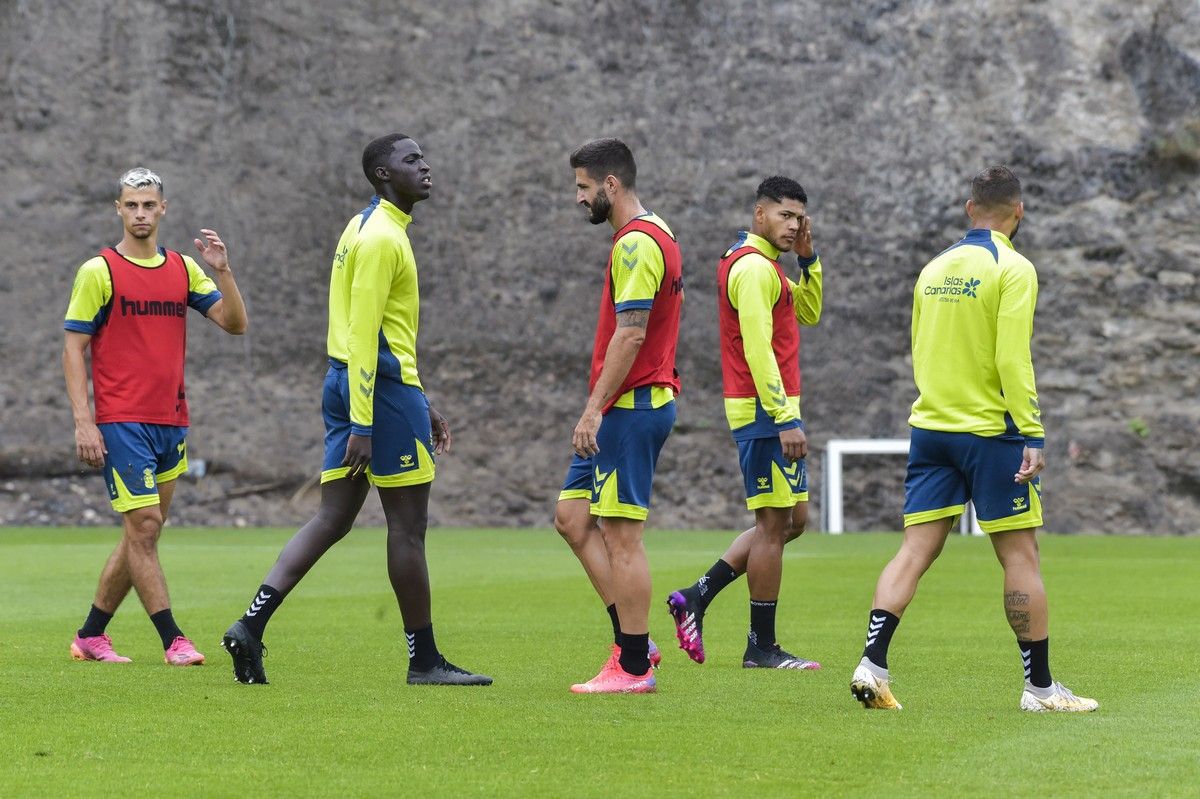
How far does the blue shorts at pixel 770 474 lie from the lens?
731 cm

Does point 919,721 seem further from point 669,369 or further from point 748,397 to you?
point 748,397

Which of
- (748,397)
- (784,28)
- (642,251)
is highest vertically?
(784,28)

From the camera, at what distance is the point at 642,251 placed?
6070mm

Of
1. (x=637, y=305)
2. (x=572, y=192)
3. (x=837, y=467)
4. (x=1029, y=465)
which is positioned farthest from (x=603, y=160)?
(x=572, y=192)

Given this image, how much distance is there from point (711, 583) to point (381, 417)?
1.91 metres

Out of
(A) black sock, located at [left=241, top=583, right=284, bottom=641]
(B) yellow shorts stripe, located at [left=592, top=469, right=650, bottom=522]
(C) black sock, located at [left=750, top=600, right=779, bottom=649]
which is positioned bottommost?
(C) black sock, located at [left=750, top=600, right=779, bottom=649]

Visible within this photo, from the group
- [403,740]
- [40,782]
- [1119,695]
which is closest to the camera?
[40,782]

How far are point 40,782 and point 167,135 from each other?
1983 centimetres

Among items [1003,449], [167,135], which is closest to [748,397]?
[1003,449]

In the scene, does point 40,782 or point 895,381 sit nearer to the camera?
point 40,782

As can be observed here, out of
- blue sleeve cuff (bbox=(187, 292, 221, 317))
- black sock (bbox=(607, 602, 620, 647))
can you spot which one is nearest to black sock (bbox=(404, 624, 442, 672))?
black sock (bbox=(607, 602, 620, 647))

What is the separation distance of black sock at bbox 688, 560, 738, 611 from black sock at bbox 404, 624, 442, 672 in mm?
1397

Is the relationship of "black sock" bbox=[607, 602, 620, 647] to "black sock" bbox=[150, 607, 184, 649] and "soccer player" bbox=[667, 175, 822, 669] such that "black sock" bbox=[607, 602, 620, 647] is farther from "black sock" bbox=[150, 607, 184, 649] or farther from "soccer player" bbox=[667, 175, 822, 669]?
"black sock" bbox=[150, 607, 184, 649]

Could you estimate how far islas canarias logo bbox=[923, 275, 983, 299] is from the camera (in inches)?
222
